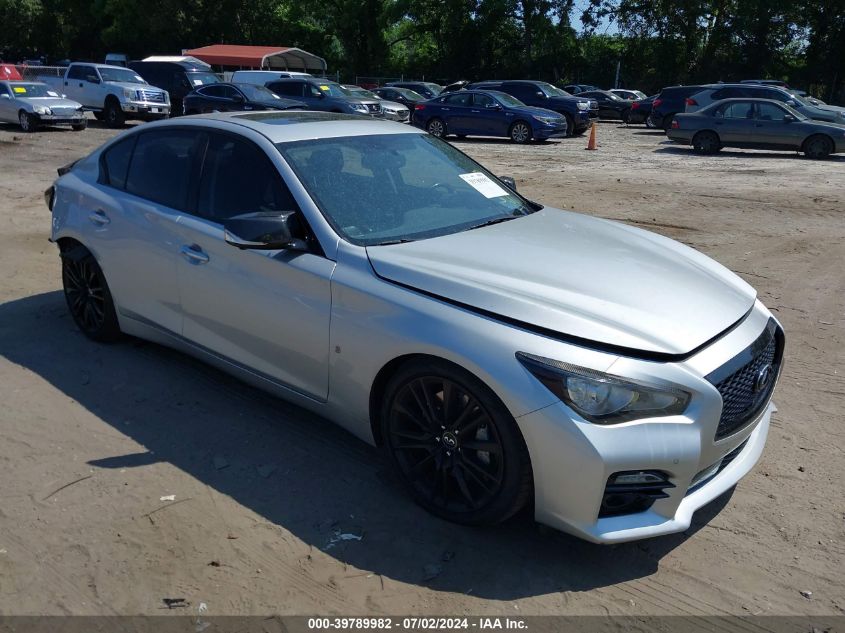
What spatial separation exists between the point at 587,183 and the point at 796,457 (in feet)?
33.5

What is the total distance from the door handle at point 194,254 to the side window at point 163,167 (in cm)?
31

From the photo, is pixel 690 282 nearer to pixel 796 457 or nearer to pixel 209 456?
pixel 796 457

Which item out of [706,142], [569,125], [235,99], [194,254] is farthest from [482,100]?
[194,254]

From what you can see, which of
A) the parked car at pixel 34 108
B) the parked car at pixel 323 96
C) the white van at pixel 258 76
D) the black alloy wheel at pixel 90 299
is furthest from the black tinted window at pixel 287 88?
the black alloy wheel at pixel 90 299

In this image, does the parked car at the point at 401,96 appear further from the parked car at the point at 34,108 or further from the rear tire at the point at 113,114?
the parked car at the point at 34,108

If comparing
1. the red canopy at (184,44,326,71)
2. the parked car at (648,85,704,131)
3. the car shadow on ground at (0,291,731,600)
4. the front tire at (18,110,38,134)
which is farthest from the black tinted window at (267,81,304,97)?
the red canopy at (184,44,326,71)

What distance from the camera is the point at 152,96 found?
24.0 meters

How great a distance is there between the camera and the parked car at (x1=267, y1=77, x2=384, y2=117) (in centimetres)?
2253

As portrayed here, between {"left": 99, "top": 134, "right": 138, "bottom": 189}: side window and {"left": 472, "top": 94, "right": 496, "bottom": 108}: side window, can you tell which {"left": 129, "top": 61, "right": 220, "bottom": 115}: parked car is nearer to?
{"left": 472, "top": 94, "right": 496, "bottom": 108}: side window

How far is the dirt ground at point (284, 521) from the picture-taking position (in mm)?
3070

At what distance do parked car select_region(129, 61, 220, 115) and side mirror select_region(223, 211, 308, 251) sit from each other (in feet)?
82.6

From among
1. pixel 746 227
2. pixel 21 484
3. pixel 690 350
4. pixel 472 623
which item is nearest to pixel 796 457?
pixel 690 350

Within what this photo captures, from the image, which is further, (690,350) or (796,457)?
(796,457)

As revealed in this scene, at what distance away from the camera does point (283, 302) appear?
394 cm
